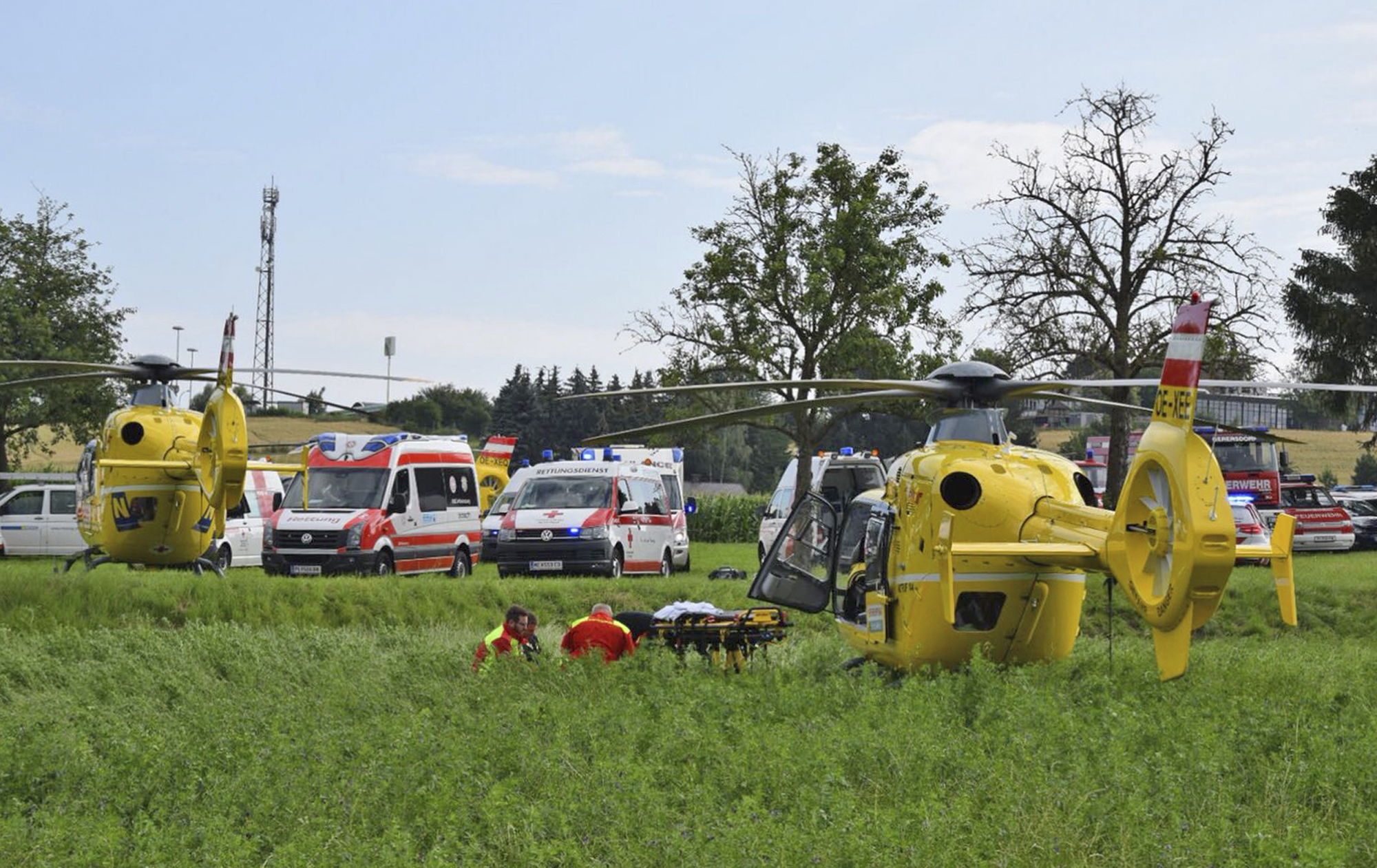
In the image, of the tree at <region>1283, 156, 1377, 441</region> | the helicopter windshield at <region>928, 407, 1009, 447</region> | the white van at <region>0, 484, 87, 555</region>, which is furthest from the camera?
the tree at <region>1283, 156, 1377, 441</region>

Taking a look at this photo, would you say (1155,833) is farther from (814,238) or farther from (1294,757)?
(814,238)

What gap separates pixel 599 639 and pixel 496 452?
24.6m

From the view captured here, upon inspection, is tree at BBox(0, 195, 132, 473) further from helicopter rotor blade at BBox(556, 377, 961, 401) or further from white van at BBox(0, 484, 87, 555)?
helicopter rotor blade at BBox(556, 377, 961, 401)

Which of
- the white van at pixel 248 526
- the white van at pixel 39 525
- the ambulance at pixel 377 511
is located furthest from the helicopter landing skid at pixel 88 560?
the white van at pixel 39 525

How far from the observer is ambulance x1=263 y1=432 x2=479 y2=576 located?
23.9 m

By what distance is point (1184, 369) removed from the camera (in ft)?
31.3

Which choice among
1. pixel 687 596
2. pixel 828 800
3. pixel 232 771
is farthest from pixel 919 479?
pixel 687 596

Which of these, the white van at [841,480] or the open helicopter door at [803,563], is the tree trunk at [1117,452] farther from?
the open helicopter door at [803,563]

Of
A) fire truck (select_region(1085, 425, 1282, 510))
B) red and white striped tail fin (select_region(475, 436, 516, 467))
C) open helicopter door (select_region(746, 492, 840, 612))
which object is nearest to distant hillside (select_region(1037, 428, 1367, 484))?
fire truck (select_region(1085, 425, 1282, 510))

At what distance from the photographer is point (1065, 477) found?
1252cm

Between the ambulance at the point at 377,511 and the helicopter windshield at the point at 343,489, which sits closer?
the ambulance at the point at 377,511

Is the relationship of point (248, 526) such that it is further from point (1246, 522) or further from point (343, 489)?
point (1246, 522)

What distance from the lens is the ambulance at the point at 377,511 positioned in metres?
23.9

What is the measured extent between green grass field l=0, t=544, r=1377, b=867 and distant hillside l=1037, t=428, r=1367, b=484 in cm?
7953
